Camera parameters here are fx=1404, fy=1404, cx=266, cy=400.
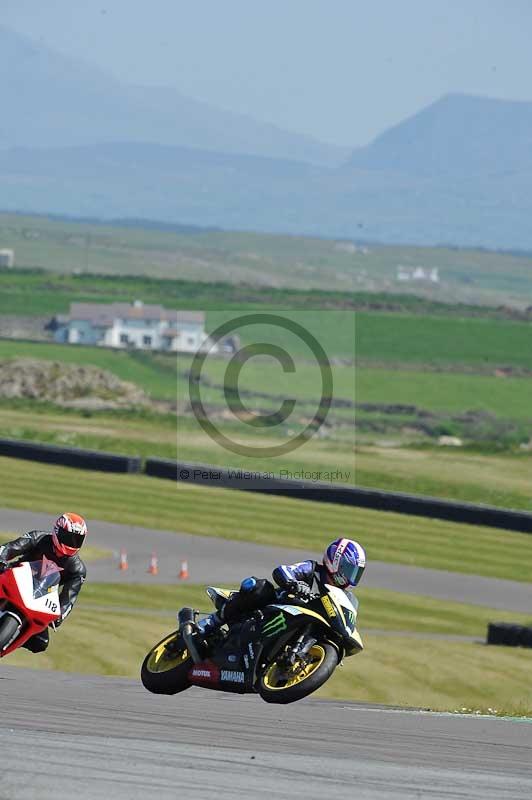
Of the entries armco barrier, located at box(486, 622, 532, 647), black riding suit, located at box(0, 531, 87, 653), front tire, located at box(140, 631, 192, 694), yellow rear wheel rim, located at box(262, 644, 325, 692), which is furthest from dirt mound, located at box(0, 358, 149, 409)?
yellow rear wheel rim, located at box(262, 644, 325, 692)

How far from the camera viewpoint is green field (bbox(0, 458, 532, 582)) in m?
36.4

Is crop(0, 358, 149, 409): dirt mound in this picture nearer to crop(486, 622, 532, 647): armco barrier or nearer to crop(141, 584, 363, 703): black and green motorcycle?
crop(486, 622, 532, 647): armco barrier

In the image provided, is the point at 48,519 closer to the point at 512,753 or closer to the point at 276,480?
the point at 276,480

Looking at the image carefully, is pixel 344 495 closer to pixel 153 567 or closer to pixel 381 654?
pixel 153 567

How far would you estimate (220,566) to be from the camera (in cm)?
3306

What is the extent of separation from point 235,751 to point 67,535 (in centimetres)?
488

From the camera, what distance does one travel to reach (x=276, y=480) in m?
43.9

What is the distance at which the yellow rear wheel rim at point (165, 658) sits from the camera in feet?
42.9

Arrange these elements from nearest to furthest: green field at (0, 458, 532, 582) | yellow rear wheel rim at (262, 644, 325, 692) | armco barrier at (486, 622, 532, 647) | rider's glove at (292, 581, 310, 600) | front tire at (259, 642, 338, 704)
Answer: front tire at (259, 642, 338, 704)
yellow rear wheel rim at (262, 644, 325, 692)
rider's glove at (292, 581, 310, 600)
armco barrier at (486, 622, 532, 647)
green field at (0, 458, 532, 582)

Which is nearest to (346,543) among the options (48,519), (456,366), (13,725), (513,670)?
(13,725)

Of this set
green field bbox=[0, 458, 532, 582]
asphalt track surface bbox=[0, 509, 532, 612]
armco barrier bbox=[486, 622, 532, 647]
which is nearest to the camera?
armco barrier bbox=[486, 622, 532, 647]

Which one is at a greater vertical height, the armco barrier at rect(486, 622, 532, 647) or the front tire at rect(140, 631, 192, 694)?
the front tire at rect(140, 631, 192, 694)

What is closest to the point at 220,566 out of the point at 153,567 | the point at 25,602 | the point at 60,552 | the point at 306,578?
the point at 153,567

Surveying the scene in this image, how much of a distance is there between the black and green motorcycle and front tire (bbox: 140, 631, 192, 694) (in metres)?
0.01
